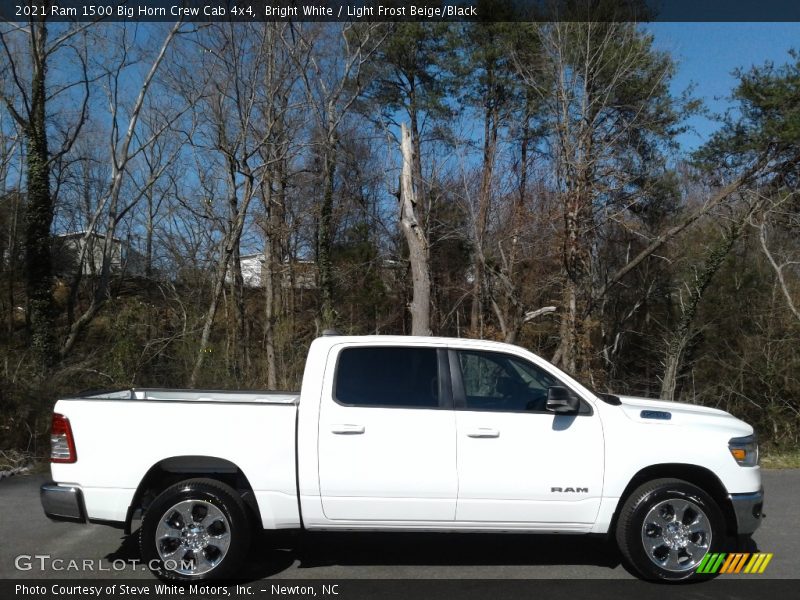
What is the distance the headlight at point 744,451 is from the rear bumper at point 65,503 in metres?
4.73

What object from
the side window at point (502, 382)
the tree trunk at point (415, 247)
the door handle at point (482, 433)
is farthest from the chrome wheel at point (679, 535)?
the tree trunk at point (415, 247)

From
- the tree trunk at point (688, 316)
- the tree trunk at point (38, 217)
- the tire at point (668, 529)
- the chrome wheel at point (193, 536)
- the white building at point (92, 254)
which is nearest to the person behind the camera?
the chrome wheel at point (193, 536)

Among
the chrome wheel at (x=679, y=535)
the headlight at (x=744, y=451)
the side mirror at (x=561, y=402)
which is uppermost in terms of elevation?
the side mirror at (x=561, y=402)

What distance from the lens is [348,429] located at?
541 centimetres

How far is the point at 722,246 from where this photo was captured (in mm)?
20234

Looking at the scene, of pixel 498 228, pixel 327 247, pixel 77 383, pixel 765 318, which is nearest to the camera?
pixel 77 383

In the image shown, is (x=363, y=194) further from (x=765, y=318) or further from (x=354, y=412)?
(x=354, y=412)

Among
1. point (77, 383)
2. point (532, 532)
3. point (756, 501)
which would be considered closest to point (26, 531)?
point (532, 532)

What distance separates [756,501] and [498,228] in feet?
56.1

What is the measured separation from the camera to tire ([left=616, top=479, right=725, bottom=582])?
5457mm

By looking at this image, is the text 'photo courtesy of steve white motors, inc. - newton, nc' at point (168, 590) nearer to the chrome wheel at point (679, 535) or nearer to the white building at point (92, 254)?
the chrome wheel at point (679, 535)

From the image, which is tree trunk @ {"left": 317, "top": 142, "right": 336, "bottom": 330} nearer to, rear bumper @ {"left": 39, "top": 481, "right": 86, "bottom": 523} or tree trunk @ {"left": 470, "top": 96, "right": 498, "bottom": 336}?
tree trunk @ {"left": 470, "top": 96, "right": 498, "bottom": 336}

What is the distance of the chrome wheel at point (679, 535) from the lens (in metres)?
5.50

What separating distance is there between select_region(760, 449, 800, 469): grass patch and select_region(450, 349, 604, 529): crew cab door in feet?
19.5
